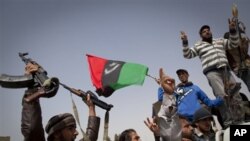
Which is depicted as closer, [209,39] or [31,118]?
[31,118]

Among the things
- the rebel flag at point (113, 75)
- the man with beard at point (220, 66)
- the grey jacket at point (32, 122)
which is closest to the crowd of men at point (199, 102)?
the man with beard at point (220, 66)

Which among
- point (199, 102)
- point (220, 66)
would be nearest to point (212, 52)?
point (220, 66)

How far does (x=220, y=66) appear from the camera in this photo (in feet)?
13.7

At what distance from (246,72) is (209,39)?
21.0 inches

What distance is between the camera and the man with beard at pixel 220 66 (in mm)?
3982

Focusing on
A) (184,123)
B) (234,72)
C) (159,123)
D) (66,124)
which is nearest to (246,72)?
(234,72)

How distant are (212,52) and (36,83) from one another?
236 centimetres

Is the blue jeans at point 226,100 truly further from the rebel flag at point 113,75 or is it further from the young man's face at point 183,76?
the rebel flag at point 113,75

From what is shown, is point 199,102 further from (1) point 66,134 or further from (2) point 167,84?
(1) point 66,134

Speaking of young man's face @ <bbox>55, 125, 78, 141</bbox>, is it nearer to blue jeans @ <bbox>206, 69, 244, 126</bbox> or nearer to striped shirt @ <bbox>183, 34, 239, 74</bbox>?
blue jeans @ <bbox>206, 69, 244, 126</bbox>

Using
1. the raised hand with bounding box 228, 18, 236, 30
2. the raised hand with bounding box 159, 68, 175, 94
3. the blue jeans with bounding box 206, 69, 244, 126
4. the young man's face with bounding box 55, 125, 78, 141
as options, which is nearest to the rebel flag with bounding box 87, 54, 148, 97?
the blue jeans with bounding box 206, 69, 244, 126

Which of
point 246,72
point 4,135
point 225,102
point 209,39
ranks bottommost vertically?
point 4,135

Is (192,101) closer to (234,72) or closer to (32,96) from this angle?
(234,72)

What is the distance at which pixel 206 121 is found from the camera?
120 inches
